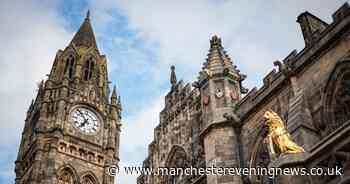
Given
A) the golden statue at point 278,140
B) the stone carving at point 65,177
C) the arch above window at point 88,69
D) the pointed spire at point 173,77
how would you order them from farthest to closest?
the arch above window at point 88,69, the stone carving at point 65,177, the pointed spire at point 173,77, the golden statue at point 278,140

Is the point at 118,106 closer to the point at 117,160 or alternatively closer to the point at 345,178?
the point at 117,160

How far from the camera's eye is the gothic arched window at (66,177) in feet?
104

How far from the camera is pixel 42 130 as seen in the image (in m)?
33.4

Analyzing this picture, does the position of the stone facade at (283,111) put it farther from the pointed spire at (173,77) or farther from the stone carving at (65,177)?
the stone carving at (65,177)

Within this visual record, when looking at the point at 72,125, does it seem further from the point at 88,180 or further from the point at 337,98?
the point at 337,98

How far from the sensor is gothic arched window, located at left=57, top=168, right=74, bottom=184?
1251 inches

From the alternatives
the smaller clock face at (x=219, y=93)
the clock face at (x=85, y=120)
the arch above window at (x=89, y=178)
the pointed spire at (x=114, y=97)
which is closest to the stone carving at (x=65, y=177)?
the arch above window at (x=89, y=178)

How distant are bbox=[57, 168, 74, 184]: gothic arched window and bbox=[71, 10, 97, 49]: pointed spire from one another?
1401cm

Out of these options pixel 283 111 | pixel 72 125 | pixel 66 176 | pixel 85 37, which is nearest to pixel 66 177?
pixel 66 176

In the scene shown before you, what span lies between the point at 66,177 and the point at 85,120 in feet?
18.2

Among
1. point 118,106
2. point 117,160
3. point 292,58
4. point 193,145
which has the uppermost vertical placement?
point 118,106

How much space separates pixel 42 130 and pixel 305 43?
23.1m

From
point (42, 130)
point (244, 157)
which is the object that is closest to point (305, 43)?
point (244, 157)

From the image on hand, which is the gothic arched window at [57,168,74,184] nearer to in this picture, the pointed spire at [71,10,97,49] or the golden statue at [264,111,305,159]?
the pointed spire at [71,10,97,49]
